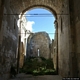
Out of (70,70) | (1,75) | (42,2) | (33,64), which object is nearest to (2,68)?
(1,75)

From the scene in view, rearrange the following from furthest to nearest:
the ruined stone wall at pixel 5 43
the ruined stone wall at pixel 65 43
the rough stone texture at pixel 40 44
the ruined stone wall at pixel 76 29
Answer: the rough stone texture at pixel 40 44, the ruined stone wall at pixel 65 43, the ruined stone wall at pixel 5 43, the ruined stone wall at pixel 76 29

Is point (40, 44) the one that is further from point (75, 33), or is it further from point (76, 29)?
point (76, 29)

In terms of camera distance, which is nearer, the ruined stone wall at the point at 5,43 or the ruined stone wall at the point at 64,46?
the ruined stone wall at the point at 5,43

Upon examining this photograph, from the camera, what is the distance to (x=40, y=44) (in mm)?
22688

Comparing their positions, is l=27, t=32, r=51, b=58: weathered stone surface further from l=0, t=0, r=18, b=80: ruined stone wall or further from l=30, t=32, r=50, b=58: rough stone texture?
l=0, t=0, r=18, b=80: ruined stone wall

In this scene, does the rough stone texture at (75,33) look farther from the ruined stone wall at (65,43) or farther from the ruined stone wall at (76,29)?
the ruined stone wall at (65,43)

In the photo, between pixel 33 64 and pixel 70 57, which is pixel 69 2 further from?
pixel 33 64

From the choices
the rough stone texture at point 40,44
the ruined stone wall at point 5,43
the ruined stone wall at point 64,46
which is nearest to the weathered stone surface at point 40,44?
the rough stone texture at point 40,44

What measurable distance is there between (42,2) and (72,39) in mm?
4988

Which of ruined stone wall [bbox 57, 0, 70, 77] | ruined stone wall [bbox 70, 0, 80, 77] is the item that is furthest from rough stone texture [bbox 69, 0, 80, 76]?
ruined stone wall [bbox 57, 0, 70, 77]

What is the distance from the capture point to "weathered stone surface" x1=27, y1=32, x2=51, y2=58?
72.7ft

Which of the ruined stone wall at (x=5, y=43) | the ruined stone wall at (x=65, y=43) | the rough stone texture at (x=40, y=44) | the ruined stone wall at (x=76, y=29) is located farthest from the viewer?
the rough stone texture at (x=40, y=44)

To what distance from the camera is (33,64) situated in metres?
17.1

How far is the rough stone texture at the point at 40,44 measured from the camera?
22.2 m
